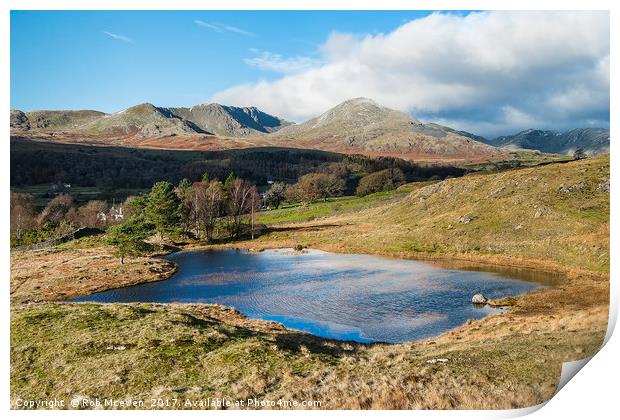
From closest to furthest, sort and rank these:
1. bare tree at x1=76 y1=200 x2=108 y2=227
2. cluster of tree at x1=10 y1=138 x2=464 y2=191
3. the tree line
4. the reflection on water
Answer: cluster of tree at x1=10 y1=138 x2=464 y2=191
the reflection on water
the tree line
bare tree at x1=76 y1=200 x2=108 y2=227

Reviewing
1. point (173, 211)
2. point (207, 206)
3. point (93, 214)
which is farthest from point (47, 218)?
point (207, 206)

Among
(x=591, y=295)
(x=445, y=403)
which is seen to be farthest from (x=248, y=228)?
(x=445, y=403)

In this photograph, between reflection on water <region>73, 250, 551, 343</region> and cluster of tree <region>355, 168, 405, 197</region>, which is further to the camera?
cluster of tree <region>355, 168, 405, 197</region>

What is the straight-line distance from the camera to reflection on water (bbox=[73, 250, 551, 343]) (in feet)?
71.6

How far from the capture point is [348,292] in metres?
28.2

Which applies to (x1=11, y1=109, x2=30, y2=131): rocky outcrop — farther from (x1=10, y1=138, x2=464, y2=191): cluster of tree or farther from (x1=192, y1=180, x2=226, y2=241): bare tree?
(x1=192, y1=180, x2=226, y2=241): bare tree

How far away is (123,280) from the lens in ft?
100

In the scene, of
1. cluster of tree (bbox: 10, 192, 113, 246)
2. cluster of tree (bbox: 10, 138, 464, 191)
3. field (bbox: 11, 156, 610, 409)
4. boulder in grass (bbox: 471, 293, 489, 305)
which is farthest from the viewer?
boulder in grass (bbox: 471, 293, 489, 305)

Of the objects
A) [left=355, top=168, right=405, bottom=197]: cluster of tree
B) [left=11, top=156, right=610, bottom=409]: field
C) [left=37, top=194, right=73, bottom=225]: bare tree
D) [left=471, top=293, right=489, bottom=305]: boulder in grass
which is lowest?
[left=471, top=293, right=489, bottom=305]: boulder in grass

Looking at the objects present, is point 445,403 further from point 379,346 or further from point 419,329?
point 419,329

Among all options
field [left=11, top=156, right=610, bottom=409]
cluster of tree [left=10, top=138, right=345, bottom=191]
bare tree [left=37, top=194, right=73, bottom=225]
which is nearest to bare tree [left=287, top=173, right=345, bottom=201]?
cluster of tree [left=10, top=138, right=345, bottom=191]

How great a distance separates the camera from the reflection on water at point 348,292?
2181 centimetres

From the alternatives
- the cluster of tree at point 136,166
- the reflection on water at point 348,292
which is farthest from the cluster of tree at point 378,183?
the reflection on water at point 348,292

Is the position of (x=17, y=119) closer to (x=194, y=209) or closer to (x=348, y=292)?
(x=348, y=292)
